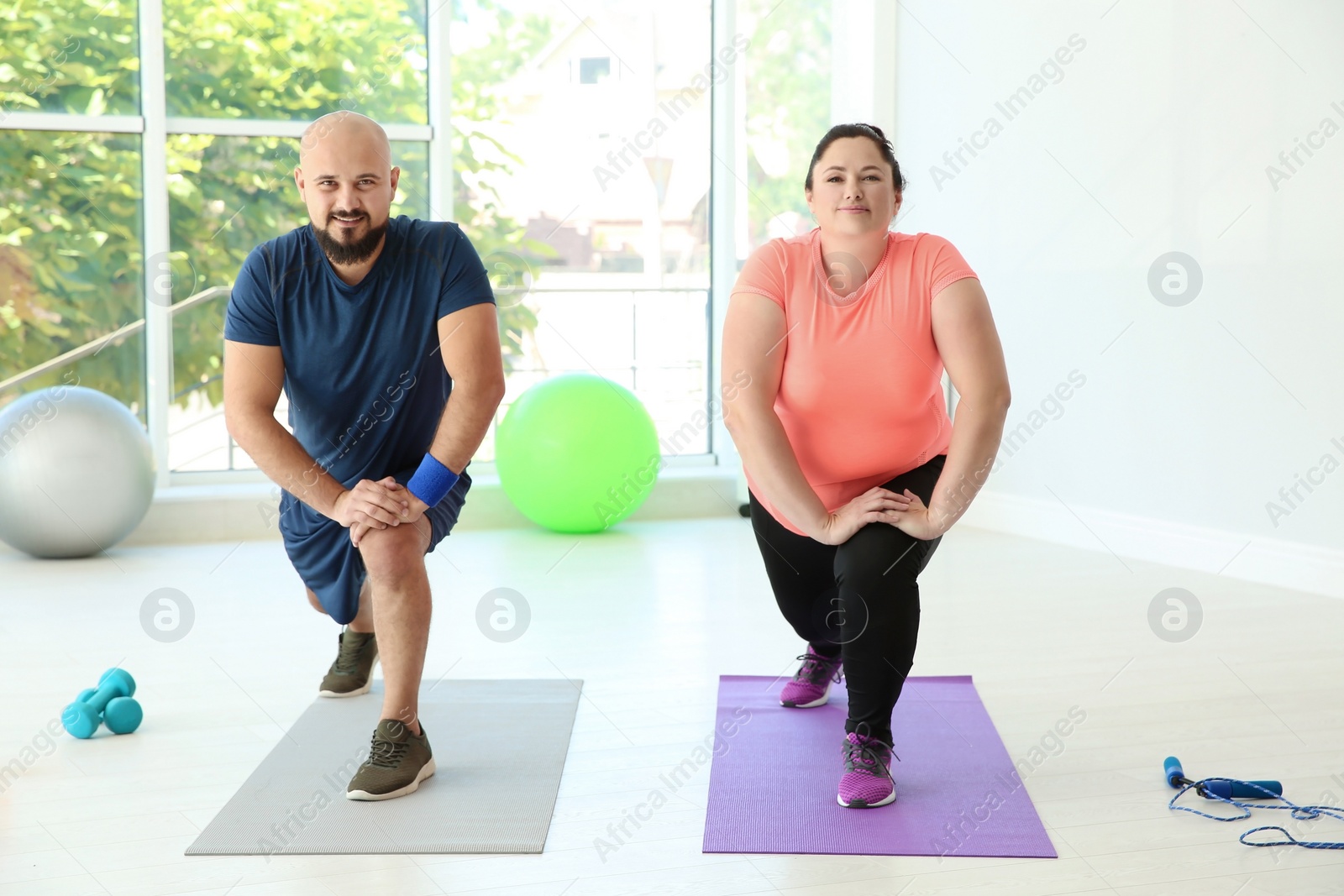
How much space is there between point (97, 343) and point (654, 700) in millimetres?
3093

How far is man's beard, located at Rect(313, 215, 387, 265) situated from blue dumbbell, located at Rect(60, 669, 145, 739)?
0.90 meters

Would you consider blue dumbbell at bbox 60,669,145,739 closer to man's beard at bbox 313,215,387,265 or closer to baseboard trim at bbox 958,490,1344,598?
man's beard at bbox 313,215,387,265

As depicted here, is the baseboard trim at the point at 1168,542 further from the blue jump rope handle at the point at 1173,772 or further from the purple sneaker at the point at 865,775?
the purple sneaker at the point at 865,775

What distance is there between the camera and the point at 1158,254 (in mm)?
3820

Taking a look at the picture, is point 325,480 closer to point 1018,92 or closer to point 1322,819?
point 1322,819

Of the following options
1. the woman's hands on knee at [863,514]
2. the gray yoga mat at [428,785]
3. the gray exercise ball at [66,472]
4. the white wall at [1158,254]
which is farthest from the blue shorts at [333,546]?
the white wall at [1158,254]

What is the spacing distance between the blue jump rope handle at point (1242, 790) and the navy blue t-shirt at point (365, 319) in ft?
4.64

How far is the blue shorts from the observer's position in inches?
87.1

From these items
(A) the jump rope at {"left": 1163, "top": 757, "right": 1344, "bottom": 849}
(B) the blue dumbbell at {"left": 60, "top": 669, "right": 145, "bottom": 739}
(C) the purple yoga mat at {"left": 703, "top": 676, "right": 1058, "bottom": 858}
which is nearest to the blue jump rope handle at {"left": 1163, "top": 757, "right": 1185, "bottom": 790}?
(A) the jump rope at {"left": 1163, "top": 757, "right": 1344, "bottom": 849}

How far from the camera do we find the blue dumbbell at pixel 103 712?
221cm

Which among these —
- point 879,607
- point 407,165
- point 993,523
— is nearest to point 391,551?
point 879,607

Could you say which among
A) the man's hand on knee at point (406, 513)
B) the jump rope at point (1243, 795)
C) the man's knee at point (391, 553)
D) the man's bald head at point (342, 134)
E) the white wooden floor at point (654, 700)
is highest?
the man's bald head at point (342, 134)

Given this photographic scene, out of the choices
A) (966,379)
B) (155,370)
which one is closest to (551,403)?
(155,370)

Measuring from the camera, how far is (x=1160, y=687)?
2520 mm
